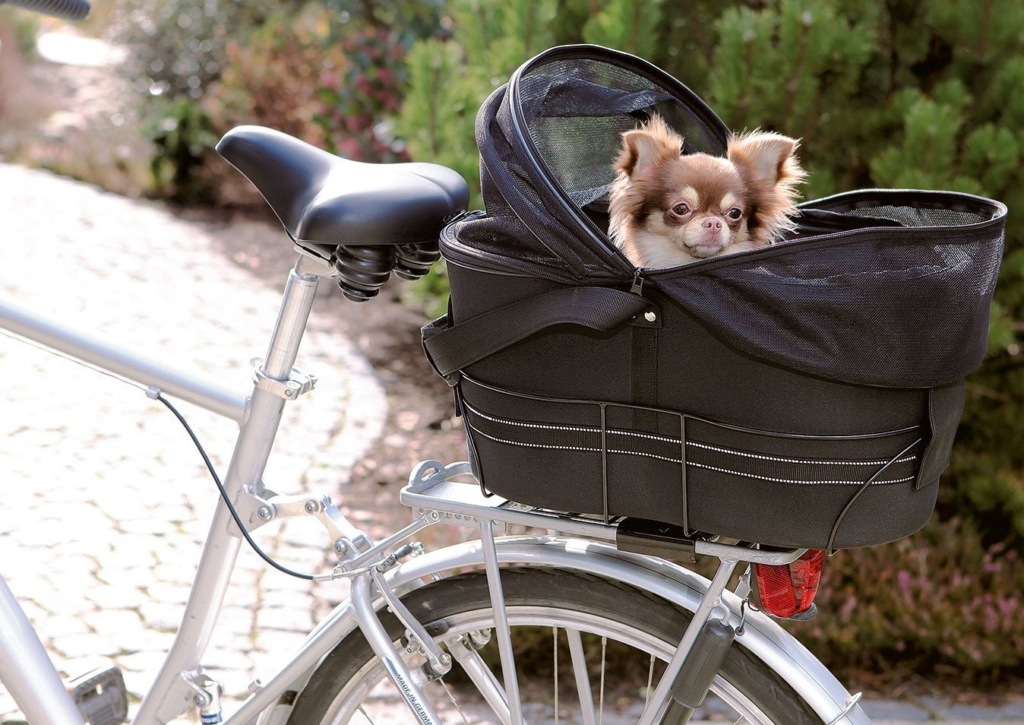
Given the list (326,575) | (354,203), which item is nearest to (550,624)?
(326,575)

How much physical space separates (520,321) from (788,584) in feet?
1.83

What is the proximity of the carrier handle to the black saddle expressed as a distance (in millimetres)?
165

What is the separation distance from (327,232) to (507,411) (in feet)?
1.33

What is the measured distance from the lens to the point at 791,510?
1.34 m

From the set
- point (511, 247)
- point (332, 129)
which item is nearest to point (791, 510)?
point (511, 247)

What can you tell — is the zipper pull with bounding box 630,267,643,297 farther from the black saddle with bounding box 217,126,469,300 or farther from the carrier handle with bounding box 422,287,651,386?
the black saddle with bounding box 217,126,469,300

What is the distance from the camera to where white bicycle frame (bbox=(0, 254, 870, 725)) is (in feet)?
5.13

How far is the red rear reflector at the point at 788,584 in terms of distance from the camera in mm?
1496

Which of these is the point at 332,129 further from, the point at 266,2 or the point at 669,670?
the point at 669,670

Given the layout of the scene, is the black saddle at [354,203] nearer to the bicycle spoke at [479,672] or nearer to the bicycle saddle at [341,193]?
the bicycle saddle at [341,193]

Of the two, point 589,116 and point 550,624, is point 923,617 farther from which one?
point 589,116

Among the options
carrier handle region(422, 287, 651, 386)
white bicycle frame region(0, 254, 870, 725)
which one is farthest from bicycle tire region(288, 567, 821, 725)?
carrier handle region(422, 287, 651, 386)

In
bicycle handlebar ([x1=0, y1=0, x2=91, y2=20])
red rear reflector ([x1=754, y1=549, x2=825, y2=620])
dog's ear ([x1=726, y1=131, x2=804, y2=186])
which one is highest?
bicycle handlebar ([x1=0, y1=0, x2=91, y2=20])

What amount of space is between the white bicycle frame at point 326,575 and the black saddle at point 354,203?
11cm
